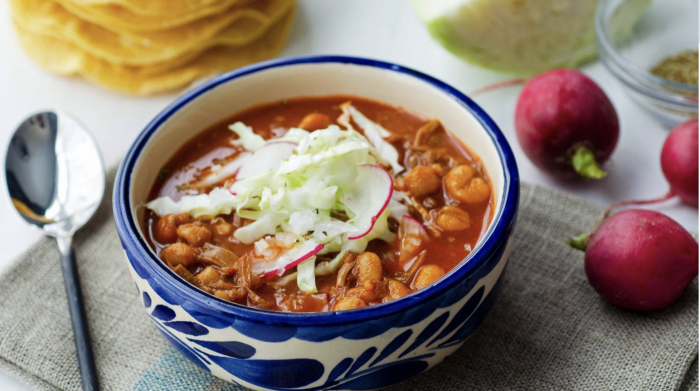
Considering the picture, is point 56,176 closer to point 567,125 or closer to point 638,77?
point 567,125

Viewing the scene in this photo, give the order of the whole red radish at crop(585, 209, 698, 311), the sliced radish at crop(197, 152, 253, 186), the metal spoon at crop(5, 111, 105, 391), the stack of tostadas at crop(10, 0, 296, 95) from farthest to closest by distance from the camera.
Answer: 1. the stack of tostadas at crop(10, 0, 296, 95)
2. the metal spoon at crop(5, 111, 105, 391)
3. the sliced radish at crop(197, 152, 253, 186)
4. the whole red radish at crop(585, 209, 698, 311)

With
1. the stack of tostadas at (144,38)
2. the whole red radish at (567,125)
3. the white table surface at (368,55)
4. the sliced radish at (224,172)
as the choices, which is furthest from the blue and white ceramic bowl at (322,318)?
the stack of tostadas at (144,38)

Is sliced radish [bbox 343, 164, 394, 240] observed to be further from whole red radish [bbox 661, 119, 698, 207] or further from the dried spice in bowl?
the dried spice in bowl

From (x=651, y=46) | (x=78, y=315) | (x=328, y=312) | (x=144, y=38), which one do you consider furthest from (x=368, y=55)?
(x=328, y=312)

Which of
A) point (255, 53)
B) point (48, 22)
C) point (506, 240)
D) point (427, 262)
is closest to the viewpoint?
point (506, 240)

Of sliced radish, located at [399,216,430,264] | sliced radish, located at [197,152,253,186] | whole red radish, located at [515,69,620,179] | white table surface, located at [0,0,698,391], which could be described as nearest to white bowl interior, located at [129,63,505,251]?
sliced radish, located at [197,152,253,186]

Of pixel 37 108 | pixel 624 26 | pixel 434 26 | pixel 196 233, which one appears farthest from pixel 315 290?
pixel 624 26

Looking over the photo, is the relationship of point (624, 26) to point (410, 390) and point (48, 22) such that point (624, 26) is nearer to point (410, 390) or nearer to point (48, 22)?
point (410, 390)
